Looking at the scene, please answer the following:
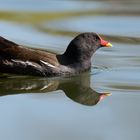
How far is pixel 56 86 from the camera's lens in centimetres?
1115

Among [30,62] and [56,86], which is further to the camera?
[30,62]

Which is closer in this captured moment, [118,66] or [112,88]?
[112,88]

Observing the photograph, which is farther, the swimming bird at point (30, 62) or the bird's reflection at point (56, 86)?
the swimming bird at point (30, 62)

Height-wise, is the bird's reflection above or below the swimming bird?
below

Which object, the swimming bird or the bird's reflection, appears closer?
the bird's reflection

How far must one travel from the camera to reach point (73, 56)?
1180 cm

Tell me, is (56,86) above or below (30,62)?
below

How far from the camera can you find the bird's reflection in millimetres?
10672

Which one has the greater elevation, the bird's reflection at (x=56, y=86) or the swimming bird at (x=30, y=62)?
the swimming bird at (x=30, y=62)

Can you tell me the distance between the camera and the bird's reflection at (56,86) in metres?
10.7
